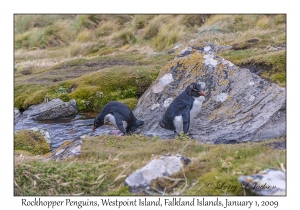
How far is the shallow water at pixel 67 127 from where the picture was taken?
950 centimetres

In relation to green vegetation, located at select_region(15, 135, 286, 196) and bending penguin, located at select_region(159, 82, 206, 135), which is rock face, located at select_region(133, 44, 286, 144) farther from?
green vegetation, located at select_region(15, 135, 286, 196)

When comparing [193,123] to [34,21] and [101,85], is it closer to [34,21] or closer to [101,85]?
[101,85]

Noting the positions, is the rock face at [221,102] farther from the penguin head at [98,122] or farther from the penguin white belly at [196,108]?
the penguin head at [98,122]

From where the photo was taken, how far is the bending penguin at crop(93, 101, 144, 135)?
339 inches

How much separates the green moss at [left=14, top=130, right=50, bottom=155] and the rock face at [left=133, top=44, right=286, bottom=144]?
204 centimetres

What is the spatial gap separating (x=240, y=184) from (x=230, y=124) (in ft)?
10.7

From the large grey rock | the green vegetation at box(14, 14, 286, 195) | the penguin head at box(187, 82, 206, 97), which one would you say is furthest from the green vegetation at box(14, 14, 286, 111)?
the penguin head at box(187, 82, 206, 97)

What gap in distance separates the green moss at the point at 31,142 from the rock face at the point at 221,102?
2.04 m

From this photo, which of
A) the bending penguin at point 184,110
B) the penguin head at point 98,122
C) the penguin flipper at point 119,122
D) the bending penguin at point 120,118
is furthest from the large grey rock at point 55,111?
the bending penguin at point 184,110

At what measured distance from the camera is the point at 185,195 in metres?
4.73

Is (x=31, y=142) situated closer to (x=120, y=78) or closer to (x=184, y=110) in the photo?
(x=184, y=110)

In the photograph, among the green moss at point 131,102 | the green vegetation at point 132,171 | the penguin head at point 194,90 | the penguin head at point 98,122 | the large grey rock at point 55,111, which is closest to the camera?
the green vegetation at point 132,171

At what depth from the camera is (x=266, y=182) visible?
4457 millimetres

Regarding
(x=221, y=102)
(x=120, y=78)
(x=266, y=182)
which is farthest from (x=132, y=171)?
(x=120, y=78)
